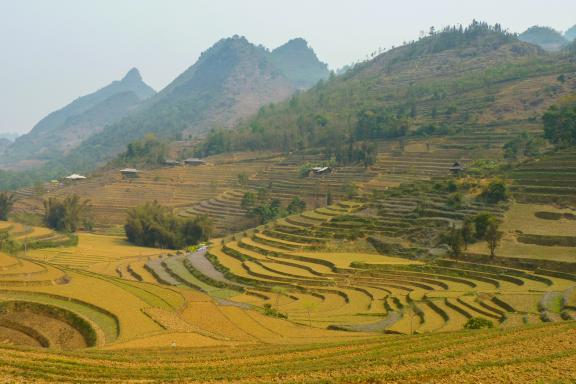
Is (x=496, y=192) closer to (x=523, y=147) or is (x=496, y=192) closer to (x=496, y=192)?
(x=496, y=192)

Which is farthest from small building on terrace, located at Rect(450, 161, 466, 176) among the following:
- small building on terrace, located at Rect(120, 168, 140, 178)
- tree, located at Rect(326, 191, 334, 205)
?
small building on terrace, located at Rect(120, 168, 140, 178)

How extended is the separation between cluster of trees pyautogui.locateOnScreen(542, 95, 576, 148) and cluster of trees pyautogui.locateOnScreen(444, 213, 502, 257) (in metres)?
19.5

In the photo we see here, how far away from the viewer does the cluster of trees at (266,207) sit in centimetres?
5403

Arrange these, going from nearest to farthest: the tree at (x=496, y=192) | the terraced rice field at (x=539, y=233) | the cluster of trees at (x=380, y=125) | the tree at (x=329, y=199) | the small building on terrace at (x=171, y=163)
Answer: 1. the terraced rice field at (x=539, y=233)
2. the tree at (x=496, y=192)
3. the tree at (x=329, y=199)
4. the cluster of trees at (x=380, y=125)
5. the small building on terrace at (x=171, y=163)

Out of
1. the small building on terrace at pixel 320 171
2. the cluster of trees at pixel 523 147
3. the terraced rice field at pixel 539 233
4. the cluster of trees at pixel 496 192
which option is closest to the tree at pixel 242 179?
the small building on terrace at pixel 320 171

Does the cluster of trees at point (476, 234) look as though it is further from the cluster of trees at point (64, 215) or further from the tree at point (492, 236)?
the cluster of trees at point (64, 215)

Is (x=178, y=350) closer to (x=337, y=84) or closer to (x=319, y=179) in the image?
(x=319, y=179)

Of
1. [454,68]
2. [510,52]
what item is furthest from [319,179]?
[510,52]

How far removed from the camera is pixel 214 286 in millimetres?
31203

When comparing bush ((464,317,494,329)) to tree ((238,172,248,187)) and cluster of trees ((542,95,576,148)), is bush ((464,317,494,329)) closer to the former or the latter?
cluster of trees ((542,95,576,148))

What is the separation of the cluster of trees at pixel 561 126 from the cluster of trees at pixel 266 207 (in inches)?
946

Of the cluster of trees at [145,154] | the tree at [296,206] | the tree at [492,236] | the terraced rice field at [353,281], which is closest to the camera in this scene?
the terraced rice field at [353,281]

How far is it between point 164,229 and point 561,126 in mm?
36035

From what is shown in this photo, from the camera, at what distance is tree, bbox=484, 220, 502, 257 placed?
30.2 metres
